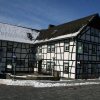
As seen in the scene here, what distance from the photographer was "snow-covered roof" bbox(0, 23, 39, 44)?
3374 centimetres

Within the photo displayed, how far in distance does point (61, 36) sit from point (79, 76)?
6267 millimetres

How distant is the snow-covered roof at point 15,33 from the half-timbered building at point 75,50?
3716 mm

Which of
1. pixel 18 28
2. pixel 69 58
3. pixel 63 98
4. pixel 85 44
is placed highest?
pixel 18 28

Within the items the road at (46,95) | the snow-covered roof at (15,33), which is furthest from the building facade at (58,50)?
the road at (46,95)

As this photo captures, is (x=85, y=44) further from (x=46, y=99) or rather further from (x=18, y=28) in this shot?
(x=46, y=99)

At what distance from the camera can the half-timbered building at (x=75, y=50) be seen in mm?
28844

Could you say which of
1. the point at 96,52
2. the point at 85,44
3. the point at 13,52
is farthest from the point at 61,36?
the point at 13,52

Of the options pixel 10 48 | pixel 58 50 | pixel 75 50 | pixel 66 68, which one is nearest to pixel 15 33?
pixel 10 48

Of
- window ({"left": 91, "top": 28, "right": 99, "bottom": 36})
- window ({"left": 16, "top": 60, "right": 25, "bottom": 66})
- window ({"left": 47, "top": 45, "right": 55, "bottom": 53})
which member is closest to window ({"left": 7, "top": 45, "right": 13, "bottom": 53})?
window ({"left": 16, "top": 60, "right": 25, "bottom": 66})

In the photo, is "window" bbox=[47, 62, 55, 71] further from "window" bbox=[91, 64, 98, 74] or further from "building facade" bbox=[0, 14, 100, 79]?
"window" bbox=[91, 64, 98, 74]

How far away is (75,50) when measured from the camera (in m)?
28.6

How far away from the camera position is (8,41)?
32875 mm

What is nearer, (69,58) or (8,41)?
(69,58)

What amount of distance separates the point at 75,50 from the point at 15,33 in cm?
1206
